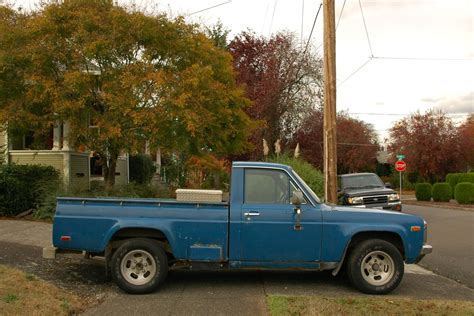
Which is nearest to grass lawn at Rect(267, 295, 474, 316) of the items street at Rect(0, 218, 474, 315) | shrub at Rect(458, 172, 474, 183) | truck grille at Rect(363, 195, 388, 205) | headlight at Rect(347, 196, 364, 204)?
street at Rect(0, 218, 474, 315)

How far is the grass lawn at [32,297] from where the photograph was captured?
19.9ft

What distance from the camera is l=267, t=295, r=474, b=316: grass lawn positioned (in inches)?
245

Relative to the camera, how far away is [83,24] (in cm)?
1432

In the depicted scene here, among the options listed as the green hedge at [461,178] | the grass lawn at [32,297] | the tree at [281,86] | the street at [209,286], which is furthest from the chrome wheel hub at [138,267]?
the green hedge at [461,178]

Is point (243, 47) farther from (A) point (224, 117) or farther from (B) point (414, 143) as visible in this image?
(B) point (414, 143)

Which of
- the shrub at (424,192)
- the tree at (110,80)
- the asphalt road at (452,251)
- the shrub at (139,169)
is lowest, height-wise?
the asphalt road at (452,251)

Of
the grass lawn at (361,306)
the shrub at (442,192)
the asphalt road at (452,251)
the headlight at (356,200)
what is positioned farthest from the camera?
the shrub at (442,192)

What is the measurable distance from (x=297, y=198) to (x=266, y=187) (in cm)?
54

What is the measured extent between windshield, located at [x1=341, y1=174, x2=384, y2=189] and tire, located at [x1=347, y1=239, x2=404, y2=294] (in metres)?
9.95

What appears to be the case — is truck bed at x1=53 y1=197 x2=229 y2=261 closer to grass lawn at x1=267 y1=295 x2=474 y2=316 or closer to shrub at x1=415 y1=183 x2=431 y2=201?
grass lawn at x1=267 y1=295 x2=474 y2=316

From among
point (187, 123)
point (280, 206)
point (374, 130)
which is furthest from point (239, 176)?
point (374, 130)

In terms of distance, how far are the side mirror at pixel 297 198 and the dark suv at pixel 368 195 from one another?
8423 mm

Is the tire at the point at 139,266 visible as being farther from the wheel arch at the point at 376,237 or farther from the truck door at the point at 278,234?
the wheel arch at the point at 376,237

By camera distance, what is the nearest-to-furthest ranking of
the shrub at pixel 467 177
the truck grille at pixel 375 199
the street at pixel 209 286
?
the street at pixel 209 286 → the truck grille at pixel 375 199 → the shrub at pixel 467 177
